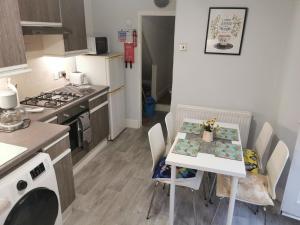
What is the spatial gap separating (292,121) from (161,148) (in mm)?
1306

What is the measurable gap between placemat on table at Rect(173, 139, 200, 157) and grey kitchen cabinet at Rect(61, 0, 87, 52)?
5.88ft

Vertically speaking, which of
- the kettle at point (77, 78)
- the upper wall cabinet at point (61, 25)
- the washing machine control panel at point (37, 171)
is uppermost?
the upper wall cabinet at point (61, 25)

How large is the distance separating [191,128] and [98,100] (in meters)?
1.43

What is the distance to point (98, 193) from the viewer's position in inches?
107

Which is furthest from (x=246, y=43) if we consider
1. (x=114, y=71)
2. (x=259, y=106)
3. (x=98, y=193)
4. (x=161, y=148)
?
(x=98, y=193)

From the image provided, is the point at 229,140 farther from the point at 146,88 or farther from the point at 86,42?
the point at 146,88

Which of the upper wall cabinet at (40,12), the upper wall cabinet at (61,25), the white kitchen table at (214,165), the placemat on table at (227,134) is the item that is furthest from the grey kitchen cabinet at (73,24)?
the placemat on table at (227,134)

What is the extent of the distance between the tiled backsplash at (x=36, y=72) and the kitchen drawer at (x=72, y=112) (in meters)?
0.58

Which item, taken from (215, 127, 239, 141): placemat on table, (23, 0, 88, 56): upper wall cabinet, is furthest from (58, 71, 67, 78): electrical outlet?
(215, 127, 239, 141): placemat on table

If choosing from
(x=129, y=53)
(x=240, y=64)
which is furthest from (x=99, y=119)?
(x=240, y=64)

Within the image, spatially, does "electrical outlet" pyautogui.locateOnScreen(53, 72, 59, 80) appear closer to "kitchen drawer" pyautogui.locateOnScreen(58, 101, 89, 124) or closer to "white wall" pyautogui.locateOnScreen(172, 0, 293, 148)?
"kitchen drawer" pyautogui.locateOnScreen(58, 101, 89, 124)

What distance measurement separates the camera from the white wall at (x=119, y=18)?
12.2 ft

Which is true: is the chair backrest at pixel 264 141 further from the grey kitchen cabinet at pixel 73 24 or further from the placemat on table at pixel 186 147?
the grey kitchen cabinet at pixel 73 24

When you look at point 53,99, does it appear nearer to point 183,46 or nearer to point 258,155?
point 183,46
